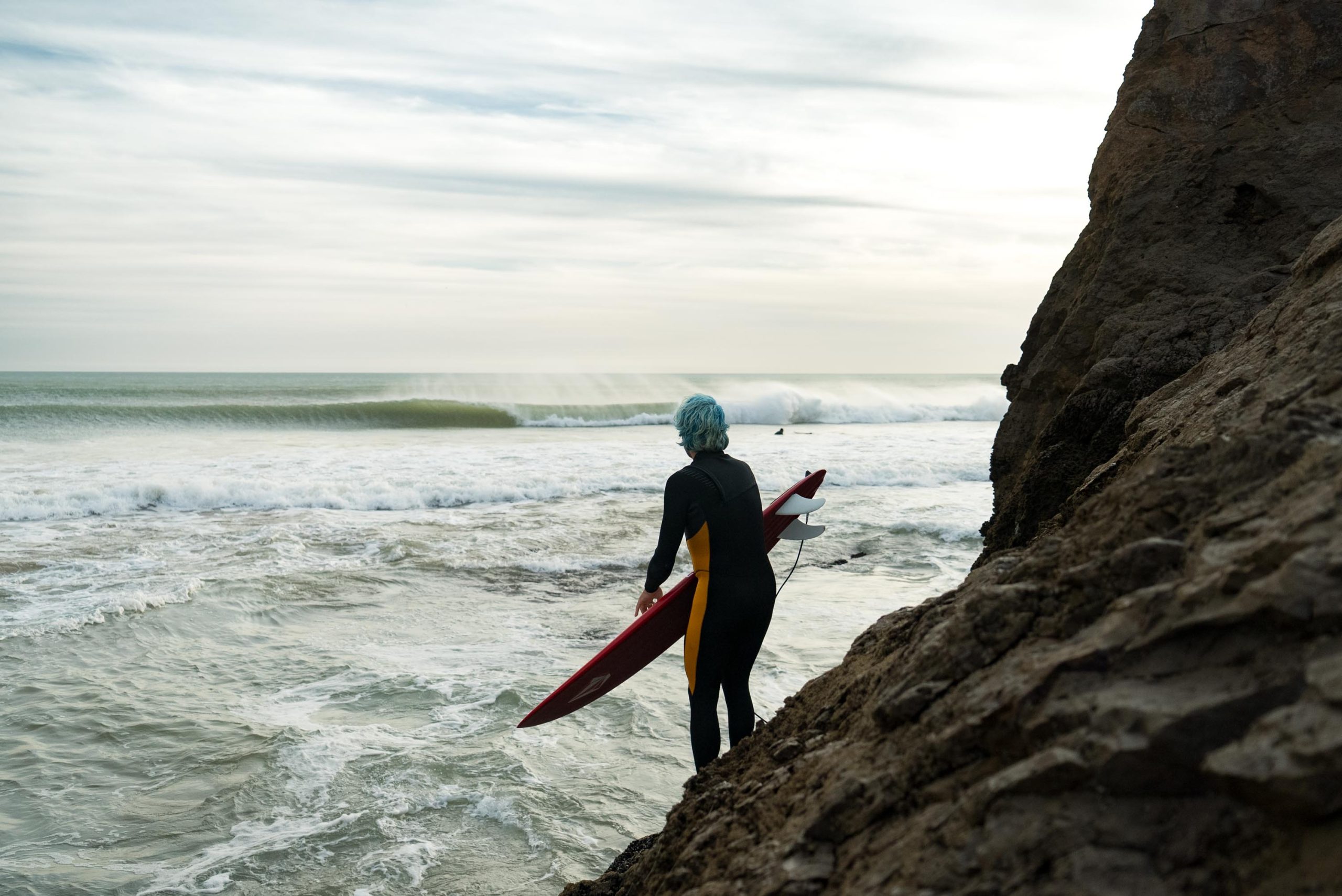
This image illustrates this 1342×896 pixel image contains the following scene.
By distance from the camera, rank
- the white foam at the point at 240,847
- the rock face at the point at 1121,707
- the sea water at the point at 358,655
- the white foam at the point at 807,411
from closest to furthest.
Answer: the rock face at the point at 1121,707 → the white foam at the point at 240,847 → the sea water at the point at 358,655 → the white foam at the point at 807,411

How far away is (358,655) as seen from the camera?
22.9 feet

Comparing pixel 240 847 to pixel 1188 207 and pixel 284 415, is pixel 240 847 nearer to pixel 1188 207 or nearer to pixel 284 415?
pixel 1188 207

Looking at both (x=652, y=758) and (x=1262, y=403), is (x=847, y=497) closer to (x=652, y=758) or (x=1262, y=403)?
(x=652, y=758)

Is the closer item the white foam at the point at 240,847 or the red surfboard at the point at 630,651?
the white foam at the point at 240,847

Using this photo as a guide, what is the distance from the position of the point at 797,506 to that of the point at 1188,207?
2.74m

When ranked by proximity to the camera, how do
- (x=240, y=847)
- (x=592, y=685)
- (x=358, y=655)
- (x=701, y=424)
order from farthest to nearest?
(x=358, y=655)
(x=592, y=685)
(x=240, y=847)
(x=701, y=424)

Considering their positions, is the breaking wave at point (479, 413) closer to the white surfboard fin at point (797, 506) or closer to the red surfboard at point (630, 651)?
the red surfboard at point (630, 651)

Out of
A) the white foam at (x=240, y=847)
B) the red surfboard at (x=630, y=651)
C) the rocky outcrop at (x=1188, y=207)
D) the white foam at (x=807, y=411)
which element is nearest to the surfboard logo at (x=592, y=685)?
the red surfboard at (x=630, y=651)

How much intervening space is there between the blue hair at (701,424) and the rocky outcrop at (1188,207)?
6.53 ft

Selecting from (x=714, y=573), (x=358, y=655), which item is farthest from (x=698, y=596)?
(x=358, y=655)

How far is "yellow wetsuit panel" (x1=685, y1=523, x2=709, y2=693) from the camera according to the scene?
Result: 376 cm

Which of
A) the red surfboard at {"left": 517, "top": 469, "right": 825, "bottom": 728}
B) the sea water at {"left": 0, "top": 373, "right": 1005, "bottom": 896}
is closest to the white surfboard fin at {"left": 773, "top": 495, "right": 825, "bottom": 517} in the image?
the red surfboard at {"left": 517, "top": 469, "right": 825, "bottom": 728}

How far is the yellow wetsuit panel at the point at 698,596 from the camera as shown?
3.76m

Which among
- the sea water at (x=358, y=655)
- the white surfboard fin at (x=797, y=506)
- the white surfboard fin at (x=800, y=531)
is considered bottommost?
the sea water at (x=358, y=655)
